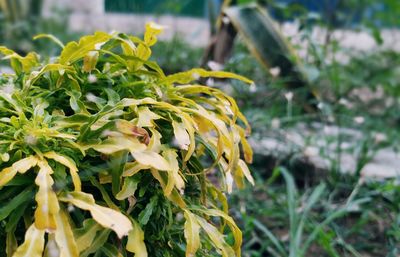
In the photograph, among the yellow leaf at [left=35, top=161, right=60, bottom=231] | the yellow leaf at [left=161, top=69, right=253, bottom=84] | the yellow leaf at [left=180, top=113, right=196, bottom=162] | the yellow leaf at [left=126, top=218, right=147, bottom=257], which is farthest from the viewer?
the yellow leaf at [left=161, top=69, right=253, bottom=84]

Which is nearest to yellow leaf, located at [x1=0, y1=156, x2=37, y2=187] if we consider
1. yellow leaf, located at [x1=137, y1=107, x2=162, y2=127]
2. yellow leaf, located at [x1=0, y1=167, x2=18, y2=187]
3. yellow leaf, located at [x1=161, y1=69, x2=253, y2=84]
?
yellow leaf, located at [x1=0, y1=167, x2=18, y2=187]

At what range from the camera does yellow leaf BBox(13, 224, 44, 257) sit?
104cm

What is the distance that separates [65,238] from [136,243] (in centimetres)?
15

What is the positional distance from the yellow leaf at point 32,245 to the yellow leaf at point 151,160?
0.74 feet

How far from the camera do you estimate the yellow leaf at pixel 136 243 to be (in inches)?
45.0

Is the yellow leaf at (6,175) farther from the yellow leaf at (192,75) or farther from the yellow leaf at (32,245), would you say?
the yellow leaf at (192,75)

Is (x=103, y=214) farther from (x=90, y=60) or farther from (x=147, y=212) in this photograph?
(x=90, y=60)

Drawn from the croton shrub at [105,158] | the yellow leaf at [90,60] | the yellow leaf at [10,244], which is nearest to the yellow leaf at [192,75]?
the croton shrub at [105,158]

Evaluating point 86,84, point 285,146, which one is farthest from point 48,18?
point 86,84

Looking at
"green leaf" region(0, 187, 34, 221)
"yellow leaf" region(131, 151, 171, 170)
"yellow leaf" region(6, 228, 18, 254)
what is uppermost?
"yellow leaf" region(131, 151, 171, 170)

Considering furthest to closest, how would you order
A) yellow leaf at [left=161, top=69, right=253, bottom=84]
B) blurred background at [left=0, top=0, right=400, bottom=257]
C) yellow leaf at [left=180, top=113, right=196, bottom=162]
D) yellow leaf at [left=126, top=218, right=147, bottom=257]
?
blurred background at [left=0, top=0, right=400, bottom=257], yellow leaf at [left=161, top=69, right=253, bottom=84], yellow leaf at [left=180, top=113, right=196, bottom=162], yellow leaf at [left=126, top=218, right=147, bottom=257]

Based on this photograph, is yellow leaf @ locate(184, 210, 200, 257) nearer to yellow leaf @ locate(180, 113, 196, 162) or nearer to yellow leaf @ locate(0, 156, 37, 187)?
yellow leaf @ locate(180, 113, 196, 162)

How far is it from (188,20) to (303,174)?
6.10m

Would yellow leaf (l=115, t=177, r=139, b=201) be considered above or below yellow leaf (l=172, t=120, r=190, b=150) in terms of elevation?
below
